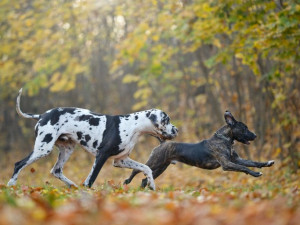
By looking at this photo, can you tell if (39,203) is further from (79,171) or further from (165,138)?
(79,171)

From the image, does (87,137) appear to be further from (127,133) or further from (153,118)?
(153,118)

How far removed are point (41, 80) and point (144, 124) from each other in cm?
1254

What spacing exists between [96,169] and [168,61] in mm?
11569

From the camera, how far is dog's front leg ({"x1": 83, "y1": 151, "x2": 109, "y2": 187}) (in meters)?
9.06

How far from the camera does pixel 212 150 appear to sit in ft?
30.8

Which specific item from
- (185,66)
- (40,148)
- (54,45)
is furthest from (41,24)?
(40,148)

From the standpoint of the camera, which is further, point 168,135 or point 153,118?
point 168,135

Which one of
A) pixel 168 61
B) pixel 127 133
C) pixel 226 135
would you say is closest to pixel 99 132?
pixel 127 133

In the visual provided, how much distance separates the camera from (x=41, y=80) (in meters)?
21.1

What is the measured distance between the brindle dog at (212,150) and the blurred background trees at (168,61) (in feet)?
7.46

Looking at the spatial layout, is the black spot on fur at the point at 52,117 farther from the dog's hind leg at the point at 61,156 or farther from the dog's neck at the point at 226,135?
the dog's neck at the point at 226,135

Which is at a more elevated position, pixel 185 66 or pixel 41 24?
pixel 41 24

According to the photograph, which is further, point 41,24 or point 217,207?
point 41,24

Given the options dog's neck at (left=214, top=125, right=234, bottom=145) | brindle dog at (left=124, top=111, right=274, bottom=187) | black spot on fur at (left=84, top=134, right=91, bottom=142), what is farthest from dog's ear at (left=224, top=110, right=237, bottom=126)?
black spot on fur at (left=84, top=134, right=91, bottom=142)
